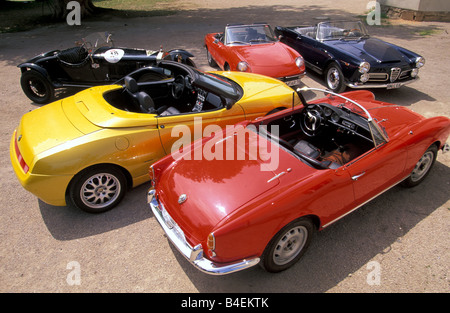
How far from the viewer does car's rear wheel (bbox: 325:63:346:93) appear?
22.5 feet

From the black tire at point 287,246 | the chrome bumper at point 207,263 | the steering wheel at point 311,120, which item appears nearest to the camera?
the chrome bumper at point 207,263

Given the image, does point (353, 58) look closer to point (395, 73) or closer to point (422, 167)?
point (395, 73)

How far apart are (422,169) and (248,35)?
5120 millimetres

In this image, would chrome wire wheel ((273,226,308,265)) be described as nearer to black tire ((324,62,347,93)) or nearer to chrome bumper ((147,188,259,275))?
chrome bumper ((147,188,259,275))

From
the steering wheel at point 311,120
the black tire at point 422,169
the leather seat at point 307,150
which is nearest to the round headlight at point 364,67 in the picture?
the black tire at point 422,169

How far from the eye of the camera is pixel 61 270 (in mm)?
3207

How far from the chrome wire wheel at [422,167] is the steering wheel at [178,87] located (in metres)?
3.42

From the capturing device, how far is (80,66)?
265 inches

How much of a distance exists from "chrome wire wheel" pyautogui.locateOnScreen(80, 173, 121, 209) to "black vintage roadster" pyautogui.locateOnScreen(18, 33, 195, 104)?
377 cm

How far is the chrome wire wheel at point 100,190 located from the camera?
12.3ft

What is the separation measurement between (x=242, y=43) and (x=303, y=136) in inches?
165

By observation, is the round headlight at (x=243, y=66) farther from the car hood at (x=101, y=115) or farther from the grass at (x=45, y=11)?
the grass at (x=45, y=11)

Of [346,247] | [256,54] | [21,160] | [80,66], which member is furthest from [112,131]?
[256,54]
